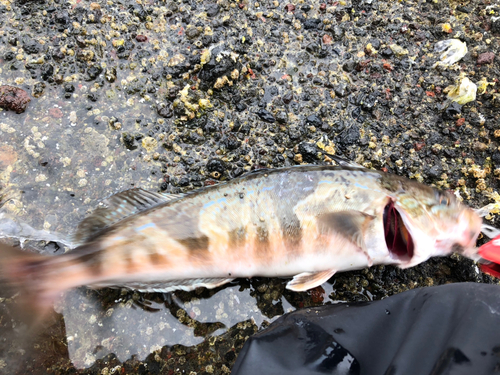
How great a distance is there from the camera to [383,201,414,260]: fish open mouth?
8.73ft

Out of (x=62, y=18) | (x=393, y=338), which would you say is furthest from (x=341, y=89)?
(x=62, y=18)

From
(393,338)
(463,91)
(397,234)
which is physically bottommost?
(393,338)

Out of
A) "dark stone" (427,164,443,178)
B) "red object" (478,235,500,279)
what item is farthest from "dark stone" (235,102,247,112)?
"red object" (478,235,500,279)

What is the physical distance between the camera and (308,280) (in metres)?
2.62

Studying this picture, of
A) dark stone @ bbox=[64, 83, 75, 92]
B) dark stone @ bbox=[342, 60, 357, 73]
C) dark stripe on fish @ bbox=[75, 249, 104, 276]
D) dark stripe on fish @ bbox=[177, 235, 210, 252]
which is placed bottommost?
dark stripe on fish @ bbox=[75, 249, 104, 276]

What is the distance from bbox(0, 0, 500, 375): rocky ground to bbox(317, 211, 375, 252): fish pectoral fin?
21.5 inches

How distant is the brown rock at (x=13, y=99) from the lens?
9.89 ft

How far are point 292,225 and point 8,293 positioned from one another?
2.34m

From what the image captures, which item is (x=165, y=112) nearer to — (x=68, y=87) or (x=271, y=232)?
(x=68, y=87)

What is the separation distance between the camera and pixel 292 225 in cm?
256

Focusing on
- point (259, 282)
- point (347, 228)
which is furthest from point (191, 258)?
point (347, 228)

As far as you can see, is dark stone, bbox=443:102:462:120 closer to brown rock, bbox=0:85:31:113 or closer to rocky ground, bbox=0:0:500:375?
rocky ground, bbox=0:0:500:375

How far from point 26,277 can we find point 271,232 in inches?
71.8

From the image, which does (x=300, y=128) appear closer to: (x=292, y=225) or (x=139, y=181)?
(x=292, y=225)
